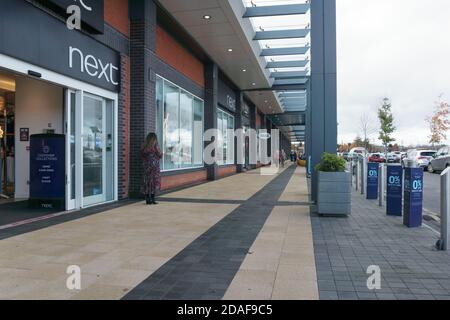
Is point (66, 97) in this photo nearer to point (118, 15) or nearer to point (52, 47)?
point (52, 47)

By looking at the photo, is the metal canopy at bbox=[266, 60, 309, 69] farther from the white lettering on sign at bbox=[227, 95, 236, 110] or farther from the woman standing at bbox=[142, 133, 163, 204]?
the woman standing at bbox=[142, 133, 163, 204]

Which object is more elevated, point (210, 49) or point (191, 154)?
point (210, 49)

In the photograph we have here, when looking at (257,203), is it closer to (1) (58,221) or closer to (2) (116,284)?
(1) (58,221)

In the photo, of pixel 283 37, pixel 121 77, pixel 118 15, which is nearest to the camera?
pixel 118 15

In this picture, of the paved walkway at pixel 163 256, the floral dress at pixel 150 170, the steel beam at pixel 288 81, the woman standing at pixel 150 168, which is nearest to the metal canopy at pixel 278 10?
the woman standing at pixel 150 168

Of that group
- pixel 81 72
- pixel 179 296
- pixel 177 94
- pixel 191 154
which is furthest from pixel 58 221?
pixel 191 154

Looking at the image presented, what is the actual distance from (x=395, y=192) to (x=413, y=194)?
1.34 m

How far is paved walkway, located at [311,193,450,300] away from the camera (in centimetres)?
349

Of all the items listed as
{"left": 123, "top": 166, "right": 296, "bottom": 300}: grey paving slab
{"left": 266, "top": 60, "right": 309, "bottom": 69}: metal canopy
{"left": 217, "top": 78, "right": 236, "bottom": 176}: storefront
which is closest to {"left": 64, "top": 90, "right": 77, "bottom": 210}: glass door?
{"left": 123, "top": 166, "right": 296, "bottom": 300}: grey paving slab

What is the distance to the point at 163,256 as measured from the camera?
4617 millimetres

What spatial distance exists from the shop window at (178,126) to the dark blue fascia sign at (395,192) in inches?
265

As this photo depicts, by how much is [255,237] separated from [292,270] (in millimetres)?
1624

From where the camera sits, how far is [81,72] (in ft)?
25.7

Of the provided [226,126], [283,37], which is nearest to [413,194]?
[283,37]
